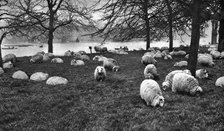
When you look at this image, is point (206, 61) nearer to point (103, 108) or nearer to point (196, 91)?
point (196, 91)

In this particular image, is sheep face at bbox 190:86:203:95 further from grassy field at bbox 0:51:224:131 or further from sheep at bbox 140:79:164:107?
sheep at bbox 140:79:164:107

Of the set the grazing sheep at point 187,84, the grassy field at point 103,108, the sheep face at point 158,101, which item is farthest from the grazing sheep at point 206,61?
the sheep face at point 158,101

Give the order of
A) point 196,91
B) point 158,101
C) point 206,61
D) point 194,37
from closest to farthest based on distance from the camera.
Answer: point 158,101
point 196,91
point 194,37
point 206,61

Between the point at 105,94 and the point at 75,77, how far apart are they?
3.16m

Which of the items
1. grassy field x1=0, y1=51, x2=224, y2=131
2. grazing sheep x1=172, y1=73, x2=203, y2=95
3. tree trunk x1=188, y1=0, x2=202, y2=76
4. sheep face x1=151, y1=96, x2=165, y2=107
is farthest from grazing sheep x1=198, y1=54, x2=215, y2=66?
sheep face x1=151, y1=96, x2=165, y2=107

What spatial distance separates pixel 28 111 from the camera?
5938mm

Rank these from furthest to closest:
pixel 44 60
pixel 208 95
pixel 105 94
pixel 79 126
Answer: pixel 44 60 → pixel 105 94 → pixel 208 95 → pixel 79 126

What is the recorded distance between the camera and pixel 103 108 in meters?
5.89

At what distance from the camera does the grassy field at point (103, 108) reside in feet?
15.5

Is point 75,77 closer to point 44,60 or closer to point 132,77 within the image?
point 132,77

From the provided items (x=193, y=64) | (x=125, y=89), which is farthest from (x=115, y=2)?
(x=193, y=64)

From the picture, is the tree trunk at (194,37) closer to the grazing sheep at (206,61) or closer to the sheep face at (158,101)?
the grazing sheep at (206,61)

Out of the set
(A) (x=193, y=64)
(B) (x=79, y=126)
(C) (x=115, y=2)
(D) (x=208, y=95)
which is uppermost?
(C) (x=115, y=2)

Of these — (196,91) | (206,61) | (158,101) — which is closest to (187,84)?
(196,91)
